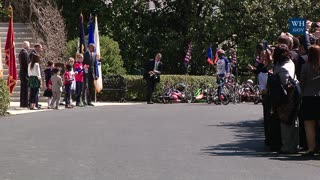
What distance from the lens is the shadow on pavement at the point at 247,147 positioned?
11.4 meters

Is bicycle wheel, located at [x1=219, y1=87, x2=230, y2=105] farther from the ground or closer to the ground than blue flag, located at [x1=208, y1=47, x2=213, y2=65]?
closer to the ground

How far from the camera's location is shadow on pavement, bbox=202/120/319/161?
11.4 metres

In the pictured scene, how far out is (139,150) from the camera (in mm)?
11727

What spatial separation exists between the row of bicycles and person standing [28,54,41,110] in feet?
24.6

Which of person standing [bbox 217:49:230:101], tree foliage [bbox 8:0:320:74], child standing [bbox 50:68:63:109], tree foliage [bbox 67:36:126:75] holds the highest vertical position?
tree foliage [bbox 8:0:320:74]

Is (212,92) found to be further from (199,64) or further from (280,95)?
(280,95)

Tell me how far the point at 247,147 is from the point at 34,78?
407 inches

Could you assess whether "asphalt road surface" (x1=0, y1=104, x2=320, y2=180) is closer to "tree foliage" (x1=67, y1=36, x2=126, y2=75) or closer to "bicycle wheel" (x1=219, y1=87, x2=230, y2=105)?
"bicycle wheel" (x1=219, y1=87, x2=230, y2=105)

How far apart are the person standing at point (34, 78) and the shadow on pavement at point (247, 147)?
7.20 metres

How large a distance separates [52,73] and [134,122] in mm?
5802

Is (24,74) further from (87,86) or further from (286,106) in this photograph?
(286,106)

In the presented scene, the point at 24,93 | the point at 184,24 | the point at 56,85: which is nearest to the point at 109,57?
the point at 184,24

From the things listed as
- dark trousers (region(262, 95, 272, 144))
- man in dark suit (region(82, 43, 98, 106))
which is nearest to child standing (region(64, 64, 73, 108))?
man in dark suit (region(82, 43, 98, 106))

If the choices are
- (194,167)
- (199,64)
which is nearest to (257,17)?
(199,64)
